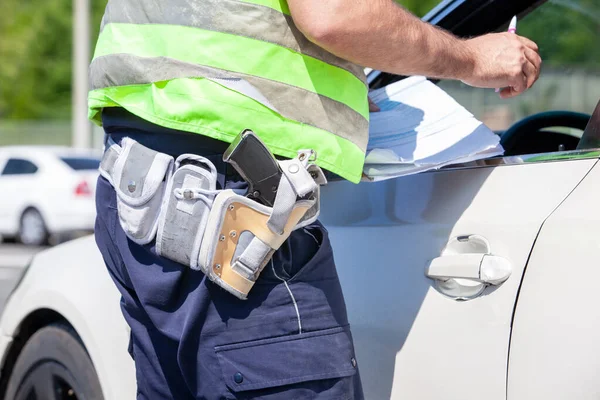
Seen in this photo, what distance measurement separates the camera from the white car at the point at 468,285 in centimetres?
147

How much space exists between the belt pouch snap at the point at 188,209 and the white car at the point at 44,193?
10.9 m

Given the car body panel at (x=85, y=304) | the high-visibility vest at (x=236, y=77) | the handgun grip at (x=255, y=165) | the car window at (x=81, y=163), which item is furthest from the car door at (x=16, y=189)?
the handgun grip at (x=255, y=165)

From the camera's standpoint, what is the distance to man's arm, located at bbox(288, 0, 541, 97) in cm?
149

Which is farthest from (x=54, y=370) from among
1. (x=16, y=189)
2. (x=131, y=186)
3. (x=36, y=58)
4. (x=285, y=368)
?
(x=36, y=58)

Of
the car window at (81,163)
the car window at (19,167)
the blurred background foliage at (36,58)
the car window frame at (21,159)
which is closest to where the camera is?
the car window at (81,163)

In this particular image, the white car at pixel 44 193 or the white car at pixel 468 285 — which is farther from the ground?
the white car at pixel 468 285

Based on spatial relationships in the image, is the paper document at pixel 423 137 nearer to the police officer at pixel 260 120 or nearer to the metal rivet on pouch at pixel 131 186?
the police officer at pixel 260 120

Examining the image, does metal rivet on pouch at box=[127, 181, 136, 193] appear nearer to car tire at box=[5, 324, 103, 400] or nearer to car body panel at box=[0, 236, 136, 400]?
car body panel at box=[0, 236, 136, 400]

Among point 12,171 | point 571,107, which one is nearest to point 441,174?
point 571,107

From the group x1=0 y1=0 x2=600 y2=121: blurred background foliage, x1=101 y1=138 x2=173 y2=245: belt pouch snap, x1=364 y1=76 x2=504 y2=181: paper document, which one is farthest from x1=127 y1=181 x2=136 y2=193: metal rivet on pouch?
x1=0 y1=0 x2=600 y2=121: blurred background foliage

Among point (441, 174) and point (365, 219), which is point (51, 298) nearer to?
point (365, 219)

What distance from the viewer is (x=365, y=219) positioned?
74.0 inches

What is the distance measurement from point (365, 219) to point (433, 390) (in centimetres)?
41

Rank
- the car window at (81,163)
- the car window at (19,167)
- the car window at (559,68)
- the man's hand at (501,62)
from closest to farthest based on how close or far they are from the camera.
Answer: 1. the man's hand at (501,62)
2. the car window at (559,68)
3. the car window at (81,163)
4. the car window at (19,167)
